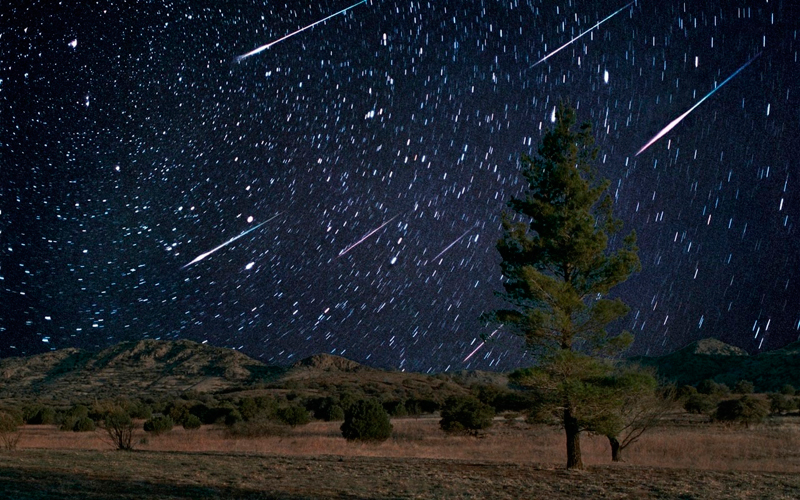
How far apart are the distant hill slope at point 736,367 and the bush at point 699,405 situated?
31.0 meters

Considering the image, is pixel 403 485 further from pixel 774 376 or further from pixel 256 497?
pixel 774 376

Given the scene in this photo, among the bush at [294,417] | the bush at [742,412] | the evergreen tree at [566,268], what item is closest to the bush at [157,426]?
the bush at [294,417]

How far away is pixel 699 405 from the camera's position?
47156 mm

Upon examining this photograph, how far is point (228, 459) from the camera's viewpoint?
20.5m

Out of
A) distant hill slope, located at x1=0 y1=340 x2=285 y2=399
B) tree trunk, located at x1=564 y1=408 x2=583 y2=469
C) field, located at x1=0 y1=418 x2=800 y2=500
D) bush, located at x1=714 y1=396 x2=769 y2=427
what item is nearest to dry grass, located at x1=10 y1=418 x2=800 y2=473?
field, located at x1=0 y1=418 x2=800 y2=500

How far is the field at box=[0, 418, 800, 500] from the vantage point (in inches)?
513

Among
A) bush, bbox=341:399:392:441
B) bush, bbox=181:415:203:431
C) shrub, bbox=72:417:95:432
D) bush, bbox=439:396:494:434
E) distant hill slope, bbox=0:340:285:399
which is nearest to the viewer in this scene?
bush, bbox=341:399:392:441

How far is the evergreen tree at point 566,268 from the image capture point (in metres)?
19.3

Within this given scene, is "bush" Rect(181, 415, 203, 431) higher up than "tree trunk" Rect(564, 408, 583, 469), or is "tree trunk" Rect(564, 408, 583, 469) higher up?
"tree trunk" Rect(564, 408, 583, 469)

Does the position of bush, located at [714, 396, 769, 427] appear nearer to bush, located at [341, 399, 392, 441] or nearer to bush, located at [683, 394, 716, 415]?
bush, located at [683, 394, 716, 415]

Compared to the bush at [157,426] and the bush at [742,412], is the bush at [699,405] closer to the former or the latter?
the bush at [742,412]

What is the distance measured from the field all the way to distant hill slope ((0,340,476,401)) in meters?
53.2

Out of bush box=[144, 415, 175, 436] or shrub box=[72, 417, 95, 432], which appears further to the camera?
shrub box=[72, 417, 95, 432]

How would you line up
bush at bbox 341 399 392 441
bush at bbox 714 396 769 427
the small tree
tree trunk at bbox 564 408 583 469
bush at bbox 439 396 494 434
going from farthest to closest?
bush at bbox 714 396 769 427 < bush at bbox 439 396 494 434 < bush at bbox 341 399 392 441 < the small tree < tree trunk at bbox 564 408 583 469
